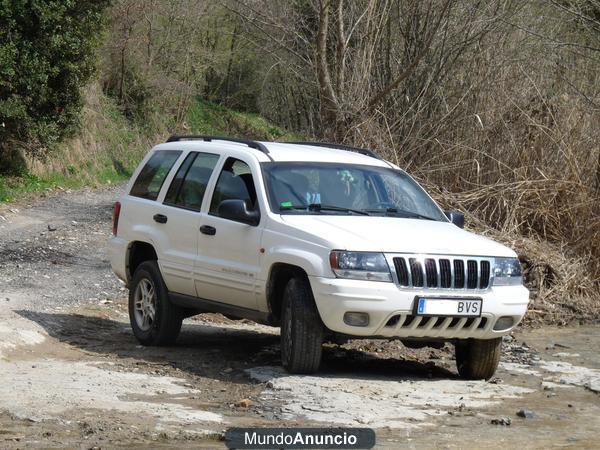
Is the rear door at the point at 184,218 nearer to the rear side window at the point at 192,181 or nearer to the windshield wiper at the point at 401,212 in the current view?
the rear side window at the point at 192,181

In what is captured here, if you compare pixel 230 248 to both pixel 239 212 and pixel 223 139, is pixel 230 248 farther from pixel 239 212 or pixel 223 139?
pixel 223 139

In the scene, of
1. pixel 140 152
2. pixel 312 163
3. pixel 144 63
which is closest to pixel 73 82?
pixel 140 152

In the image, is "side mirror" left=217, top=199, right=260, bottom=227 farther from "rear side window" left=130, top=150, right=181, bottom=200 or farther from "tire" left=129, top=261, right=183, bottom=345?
"rear side window" left=130, top=150, right=181, bottom=200

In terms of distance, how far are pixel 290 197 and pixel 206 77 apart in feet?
121

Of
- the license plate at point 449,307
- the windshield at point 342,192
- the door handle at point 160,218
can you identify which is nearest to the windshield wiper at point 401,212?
the windshield at point 342,192

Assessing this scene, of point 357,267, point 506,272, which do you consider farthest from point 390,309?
point 506,272

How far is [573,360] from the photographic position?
1161 cm

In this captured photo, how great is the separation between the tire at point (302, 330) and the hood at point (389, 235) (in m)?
0.48

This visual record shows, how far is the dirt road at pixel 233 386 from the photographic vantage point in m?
7.23

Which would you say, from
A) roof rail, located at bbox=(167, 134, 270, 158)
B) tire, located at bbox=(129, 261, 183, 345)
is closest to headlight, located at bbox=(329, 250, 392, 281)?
roof rail, located at bbox=(167, 134, 270, 158)

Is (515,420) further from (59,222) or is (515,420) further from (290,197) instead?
(59,222)

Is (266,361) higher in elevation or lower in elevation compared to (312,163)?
lower

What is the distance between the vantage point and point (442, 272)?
8.89 meters

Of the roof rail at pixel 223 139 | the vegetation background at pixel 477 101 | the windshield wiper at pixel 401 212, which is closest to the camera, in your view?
the windshield wiper at pixel 401 212
